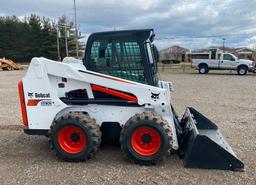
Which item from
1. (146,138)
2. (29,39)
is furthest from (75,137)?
(29,39)

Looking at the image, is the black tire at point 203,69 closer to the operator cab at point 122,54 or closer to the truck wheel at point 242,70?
the truck wheel at point 242,70

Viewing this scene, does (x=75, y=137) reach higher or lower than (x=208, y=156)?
higher

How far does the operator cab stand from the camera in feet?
15.5

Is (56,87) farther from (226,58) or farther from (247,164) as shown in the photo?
(226,58)

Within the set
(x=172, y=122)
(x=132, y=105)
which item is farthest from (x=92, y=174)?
(x=172, y=122)

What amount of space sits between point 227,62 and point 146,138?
2379cm

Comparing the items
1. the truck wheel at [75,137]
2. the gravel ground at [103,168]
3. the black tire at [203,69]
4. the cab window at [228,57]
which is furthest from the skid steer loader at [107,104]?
the black tire at [203,69]

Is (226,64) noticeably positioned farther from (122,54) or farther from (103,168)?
(103,168)

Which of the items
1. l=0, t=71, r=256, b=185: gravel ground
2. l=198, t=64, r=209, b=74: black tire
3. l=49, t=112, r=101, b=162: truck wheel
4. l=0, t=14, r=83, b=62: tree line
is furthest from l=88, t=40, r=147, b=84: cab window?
l=0, t=14, r=83, b=62: tree line

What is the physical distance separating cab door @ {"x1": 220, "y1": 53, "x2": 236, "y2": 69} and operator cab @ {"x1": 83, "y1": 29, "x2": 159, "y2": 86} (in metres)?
23.1

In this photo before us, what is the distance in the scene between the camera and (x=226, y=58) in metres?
25.9

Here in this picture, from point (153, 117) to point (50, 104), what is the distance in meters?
1.90

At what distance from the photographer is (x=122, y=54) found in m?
4.80

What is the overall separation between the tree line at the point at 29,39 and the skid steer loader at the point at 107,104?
5528 centimetres
